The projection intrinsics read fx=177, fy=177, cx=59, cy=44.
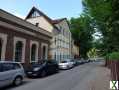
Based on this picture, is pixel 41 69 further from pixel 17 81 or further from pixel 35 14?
pixel 35 14

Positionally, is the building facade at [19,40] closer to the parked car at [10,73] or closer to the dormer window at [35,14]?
the parked car at [10,73]

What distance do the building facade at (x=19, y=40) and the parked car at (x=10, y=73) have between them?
5209 millimetres

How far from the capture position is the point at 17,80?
40.0 ft

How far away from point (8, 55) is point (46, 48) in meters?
9.73

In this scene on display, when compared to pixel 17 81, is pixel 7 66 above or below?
above

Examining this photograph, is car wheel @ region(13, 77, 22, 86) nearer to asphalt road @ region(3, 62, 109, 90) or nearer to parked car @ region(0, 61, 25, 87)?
parked car @ region(0, 61, 25, 87)

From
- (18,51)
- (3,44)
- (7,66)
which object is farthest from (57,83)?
(18,51)

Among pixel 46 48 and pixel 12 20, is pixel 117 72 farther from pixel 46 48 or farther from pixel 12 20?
pixel 46 48

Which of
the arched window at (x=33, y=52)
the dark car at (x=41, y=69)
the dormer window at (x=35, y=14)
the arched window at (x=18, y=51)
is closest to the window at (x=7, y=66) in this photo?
the dark car at (x=41, y=69)

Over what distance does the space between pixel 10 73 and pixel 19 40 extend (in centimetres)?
842

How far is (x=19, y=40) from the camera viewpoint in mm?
19375

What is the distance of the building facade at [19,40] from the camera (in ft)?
55.9

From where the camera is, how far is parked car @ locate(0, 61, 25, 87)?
10.8 meters

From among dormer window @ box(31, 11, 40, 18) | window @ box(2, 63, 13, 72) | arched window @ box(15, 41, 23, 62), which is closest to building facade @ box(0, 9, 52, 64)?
arched window @ box(15, 41, 23, 62)
